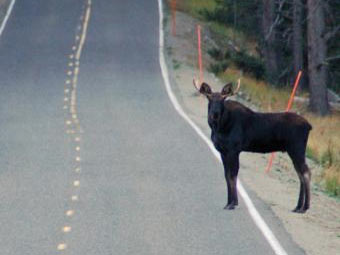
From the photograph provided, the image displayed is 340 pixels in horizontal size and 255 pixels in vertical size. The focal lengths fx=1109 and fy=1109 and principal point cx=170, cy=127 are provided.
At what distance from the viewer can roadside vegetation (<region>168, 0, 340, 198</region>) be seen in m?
23.0

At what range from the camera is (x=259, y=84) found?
37438 millimetres

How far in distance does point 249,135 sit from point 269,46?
2548 cm

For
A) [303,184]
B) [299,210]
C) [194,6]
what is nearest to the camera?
[299,210]

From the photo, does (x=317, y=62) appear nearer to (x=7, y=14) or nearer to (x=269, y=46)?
(x=269, y=46)

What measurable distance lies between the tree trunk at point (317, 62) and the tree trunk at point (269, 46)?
5.55m

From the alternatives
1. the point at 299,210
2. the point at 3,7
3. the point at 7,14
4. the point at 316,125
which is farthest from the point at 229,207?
the point at 3,7

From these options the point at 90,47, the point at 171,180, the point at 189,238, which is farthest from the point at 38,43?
the point at 189,238

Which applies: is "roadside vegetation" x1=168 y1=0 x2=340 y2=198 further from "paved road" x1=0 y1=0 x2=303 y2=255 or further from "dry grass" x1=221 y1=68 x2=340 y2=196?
"paved road" x1=0 y1=0 x2=303 y2=255

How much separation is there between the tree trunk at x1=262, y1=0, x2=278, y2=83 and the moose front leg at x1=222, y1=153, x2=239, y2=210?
23.6 meters

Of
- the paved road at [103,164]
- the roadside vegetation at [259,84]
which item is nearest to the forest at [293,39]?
the roadside vegetation at [259,84]

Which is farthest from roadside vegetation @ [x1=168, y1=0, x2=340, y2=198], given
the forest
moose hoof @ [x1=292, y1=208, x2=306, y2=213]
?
moose hoof @ [x1=292, y1=208, x2=306, y2=213]

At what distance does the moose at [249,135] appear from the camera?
15.9 meters

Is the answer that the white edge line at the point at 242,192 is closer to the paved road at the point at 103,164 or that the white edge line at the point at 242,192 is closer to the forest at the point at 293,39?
the paved road at the point at 103,164

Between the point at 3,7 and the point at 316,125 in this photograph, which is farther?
the point at 3,7
